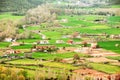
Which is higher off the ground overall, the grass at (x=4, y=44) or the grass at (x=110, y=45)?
the grass at (x=4, y=44)

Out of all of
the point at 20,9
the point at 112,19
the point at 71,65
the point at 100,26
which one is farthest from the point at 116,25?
the point at 71,65

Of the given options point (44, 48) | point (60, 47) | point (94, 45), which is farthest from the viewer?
point (94, 45)

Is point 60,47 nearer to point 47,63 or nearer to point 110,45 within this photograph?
point 110,45

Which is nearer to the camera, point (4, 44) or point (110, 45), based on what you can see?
point (110, 45)

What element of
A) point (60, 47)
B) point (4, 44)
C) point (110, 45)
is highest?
point (4, 44)

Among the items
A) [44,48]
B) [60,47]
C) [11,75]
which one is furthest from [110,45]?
[11,75]

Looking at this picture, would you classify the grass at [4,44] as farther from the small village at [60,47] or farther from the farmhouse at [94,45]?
the farmhouse at [94,45]

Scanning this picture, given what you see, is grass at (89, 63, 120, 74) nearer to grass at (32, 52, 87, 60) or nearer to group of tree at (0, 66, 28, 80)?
grass at (32, 52, 87, 60)

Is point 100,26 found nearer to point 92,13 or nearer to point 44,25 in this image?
point 44,25

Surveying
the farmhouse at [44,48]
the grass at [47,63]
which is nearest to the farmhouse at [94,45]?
the farmhouse at [44,48]

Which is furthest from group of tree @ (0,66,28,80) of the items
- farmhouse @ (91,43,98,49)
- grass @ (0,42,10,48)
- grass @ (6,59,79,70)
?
farmhouse @ (91,43,98,49)

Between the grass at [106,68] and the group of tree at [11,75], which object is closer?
the group of tree at [11,75]

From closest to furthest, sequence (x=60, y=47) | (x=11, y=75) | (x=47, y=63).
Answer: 1. (x=11, y=75)
2. (x=47, y=63)
3. (x=60, y=47)
